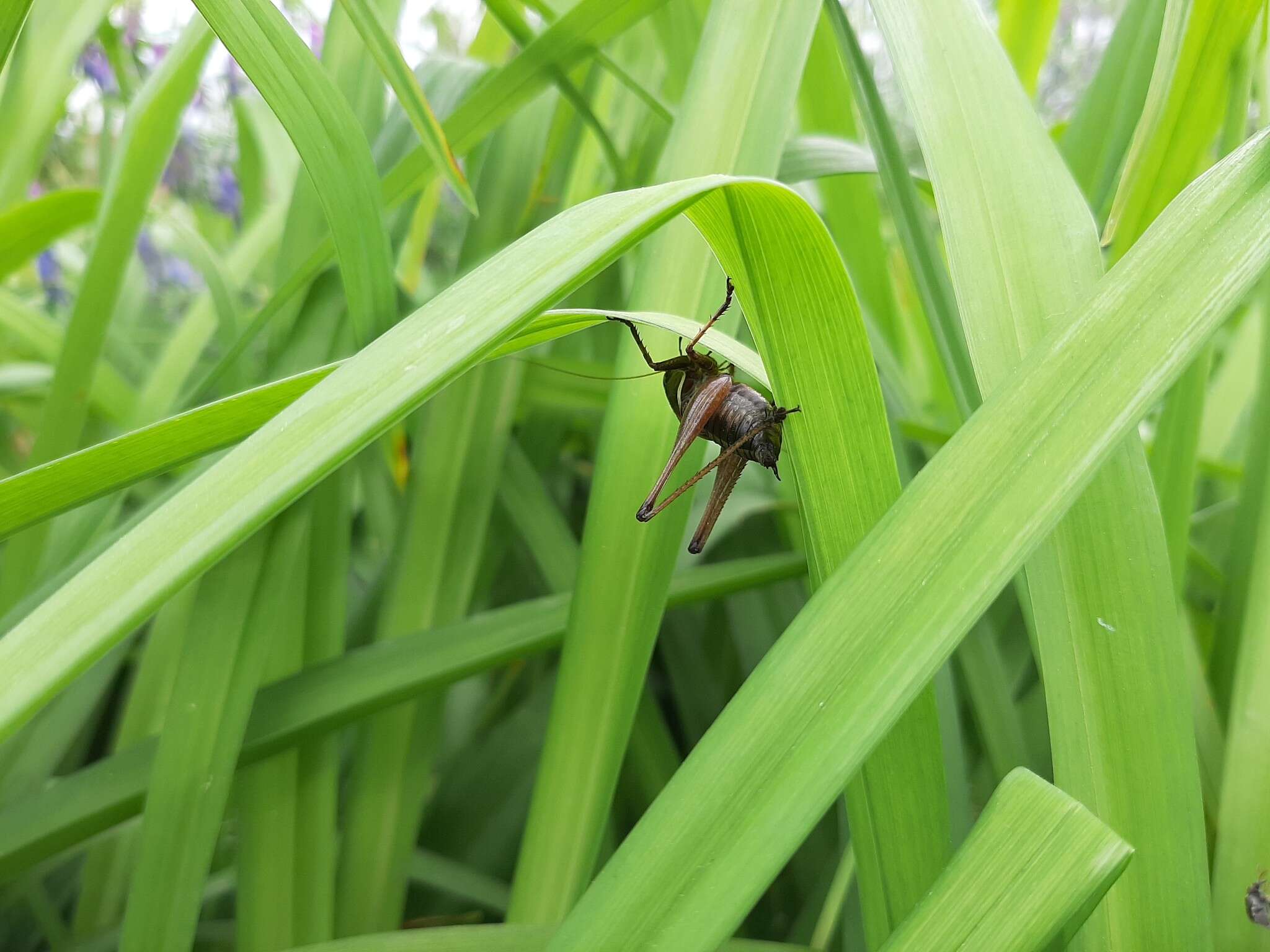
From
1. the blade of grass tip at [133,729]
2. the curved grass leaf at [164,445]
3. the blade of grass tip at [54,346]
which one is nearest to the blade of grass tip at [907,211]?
the curved grass leaf at [164,445]

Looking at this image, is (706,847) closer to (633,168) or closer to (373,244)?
(373,244)

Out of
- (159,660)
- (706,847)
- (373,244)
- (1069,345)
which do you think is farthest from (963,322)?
(159,660)

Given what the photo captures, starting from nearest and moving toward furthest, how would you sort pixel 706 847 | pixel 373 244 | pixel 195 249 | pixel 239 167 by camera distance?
1. pixel 706 847
2. pixel 373 244
3. pixel 195 249
4. pixel 239 167

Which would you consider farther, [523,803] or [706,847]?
[523,803]

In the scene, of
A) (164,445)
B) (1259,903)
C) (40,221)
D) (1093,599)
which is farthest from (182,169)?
(1259,903)

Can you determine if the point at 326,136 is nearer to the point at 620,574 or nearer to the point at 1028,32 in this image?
the point at 620,574

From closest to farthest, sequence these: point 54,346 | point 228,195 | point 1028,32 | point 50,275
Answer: point 1028,32 → point 54,346 → point 50,275 → point 228,195
